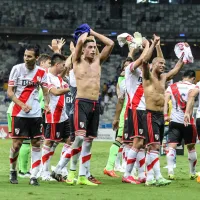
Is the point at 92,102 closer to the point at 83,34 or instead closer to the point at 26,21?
the point at 83,34

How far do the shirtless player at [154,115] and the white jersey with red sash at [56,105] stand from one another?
1721mm

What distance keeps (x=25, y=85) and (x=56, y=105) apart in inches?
61.6

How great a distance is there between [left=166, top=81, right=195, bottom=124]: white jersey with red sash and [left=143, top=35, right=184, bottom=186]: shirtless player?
1.87 m

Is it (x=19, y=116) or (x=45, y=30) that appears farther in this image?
(x=45, y=30)

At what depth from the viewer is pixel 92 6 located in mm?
50906

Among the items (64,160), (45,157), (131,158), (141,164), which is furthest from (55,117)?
(141,164)

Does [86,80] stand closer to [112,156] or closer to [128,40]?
[128,40]

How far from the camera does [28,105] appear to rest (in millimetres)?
12211

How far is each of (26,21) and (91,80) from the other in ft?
127

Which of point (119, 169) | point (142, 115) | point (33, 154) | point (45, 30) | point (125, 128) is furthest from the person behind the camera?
point (45, 30)

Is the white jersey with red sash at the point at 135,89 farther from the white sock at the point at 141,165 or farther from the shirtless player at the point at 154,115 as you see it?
the white sock at the point at 141,165

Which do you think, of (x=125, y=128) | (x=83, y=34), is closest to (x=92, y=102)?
(x=83, y=34)

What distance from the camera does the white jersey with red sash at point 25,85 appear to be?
12.3m

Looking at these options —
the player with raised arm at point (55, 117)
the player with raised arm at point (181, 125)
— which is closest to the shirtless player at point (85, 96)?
the player with raised arm at point (55, 117)
